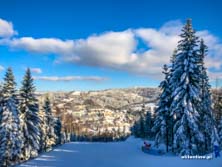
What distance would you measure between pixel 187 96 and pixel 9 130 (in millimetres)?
23617

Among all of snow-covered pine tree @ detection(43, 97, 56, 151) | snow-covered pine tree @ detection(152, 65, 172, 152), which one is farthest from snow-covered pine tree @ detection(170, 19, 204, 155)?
snow-covered pine tree @ detection(43, 97, 56, 151)

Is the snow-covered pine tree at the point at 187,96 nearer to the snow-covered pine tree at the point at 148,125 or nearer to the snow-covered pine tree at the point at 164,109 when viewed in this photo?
the snow-covered pine tree at the point at 164,109

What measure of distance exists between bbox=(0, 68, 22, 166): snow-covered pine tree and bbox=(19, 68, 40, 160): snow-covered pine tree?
6.07 ft

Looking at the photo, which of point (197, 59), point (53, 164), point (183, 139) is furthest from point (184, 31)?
point (53, 164)

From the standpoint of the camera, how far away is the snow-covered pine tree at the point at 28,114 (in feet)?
149

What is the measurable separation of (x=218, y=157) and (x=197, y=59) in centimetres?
Result: 1266

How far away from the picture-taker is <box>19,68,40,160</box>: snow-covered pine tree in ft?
149

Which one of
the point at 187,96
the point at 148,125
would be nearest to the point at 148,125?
the point at 148,125

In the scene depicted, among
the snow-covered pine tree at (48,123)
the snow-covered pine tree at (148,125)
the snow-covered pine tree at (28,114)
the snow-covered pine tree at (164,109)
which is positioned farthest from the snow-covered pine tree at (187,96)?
the snow-covered pine tree at (148,125)

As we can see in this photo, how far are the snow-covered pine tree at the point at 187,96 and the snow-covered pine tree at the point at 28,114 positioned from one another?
2129cm

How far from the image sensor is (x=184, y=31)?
34.1 meters

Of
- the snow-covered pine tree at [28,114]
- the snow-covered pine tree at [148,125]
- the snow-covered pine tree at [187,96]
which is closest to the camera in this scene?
the snow-covered pine tree at [187,96]

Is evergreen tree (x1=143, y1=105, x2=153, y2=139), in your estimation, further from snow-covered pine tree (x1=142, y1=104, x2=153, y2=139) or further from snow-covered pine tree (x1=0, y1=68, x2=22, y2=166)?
snow-covered pine tree (x1=0, y1=68, x2=22, y2=166)

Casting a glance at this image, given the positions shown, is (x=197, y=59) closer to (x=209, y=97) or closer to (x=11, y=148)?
(x=209, y=97)
